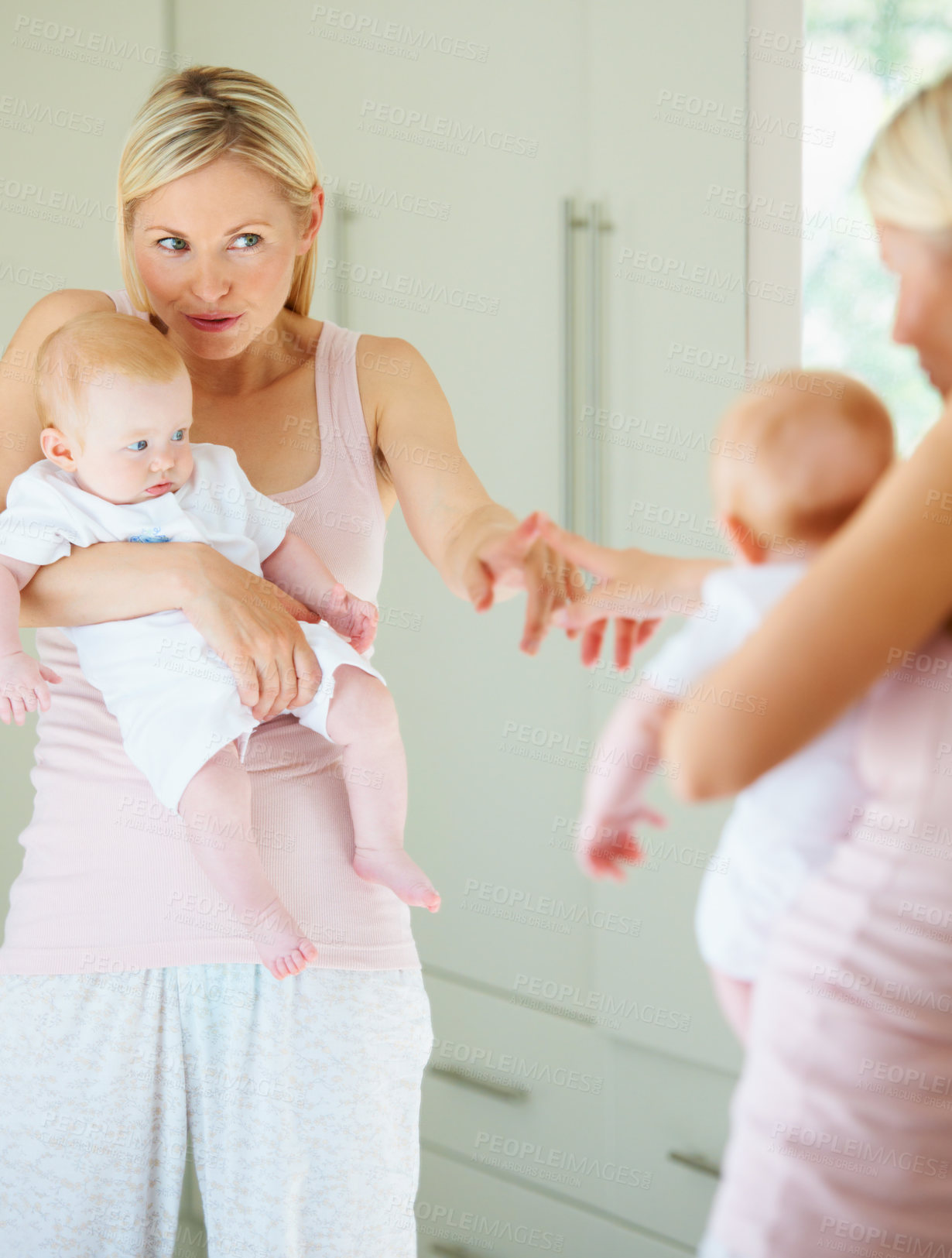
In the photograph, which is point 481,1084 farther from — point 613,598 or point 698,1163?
point 613,598

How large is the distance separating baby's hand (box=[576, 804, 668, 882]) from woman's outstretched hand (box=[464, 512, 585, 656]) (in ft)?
0.63

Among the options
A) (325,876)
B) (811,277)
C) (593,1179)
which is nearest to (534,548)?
(325,876)

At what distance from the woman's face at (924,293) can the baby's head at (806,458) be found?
0.10ft

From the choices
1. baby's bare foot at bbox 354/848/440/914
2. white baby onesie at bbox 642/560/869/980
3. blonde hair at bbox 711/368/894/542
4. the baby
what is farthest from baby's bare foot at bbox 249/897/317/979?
blonde hair at bbox 711/368/894/542

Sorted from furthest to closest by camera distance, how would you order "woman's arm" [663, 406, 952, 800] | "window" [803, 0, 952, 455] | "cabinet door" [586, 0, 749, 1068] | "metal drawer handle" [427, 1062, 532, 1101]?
1. "metal drawer handle" [427, 1062, 532, 1101]
2. "cabinet door" [586, 0, 749, 1068]
3. "window" [803, 0, 952, 455]
4. "woman's arm" [663, 406, 952, 800]

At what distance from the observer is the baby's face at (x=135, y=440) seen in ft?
3.09

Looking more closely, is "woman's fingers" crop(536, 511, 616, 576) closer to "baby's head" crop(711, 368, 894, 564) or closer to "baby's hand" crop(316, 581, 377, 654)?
"baby's head" crop(711, 368, 894, 564)

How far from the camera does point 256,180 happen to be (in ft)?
3.37

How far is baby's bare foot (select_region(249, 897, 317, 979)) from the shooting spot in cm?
96

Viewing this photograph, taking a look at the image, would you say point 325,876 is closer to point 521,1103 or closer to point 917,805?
point 917,805

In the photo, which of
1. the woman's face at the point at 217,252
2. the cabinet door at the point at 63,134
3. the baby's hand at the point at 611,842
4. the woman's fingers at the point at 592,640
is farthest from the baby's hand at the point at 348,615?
the cabinet door at the point at 63,134

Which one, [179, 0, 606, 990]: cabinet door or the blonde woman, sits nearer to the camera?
the blonde woman

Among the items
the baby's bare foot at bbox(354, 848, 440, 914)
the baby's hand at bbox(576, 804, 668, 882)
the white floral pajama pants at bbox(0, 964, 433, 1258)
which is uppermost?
the baby's hand at bbox(576, 804, 668, 882)

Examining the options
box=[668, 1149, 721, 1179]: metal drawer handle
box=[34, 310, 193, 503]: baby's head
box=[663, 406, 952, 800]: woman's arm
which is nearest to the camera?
box=[663, 406, 952, 800]: woman's arm
